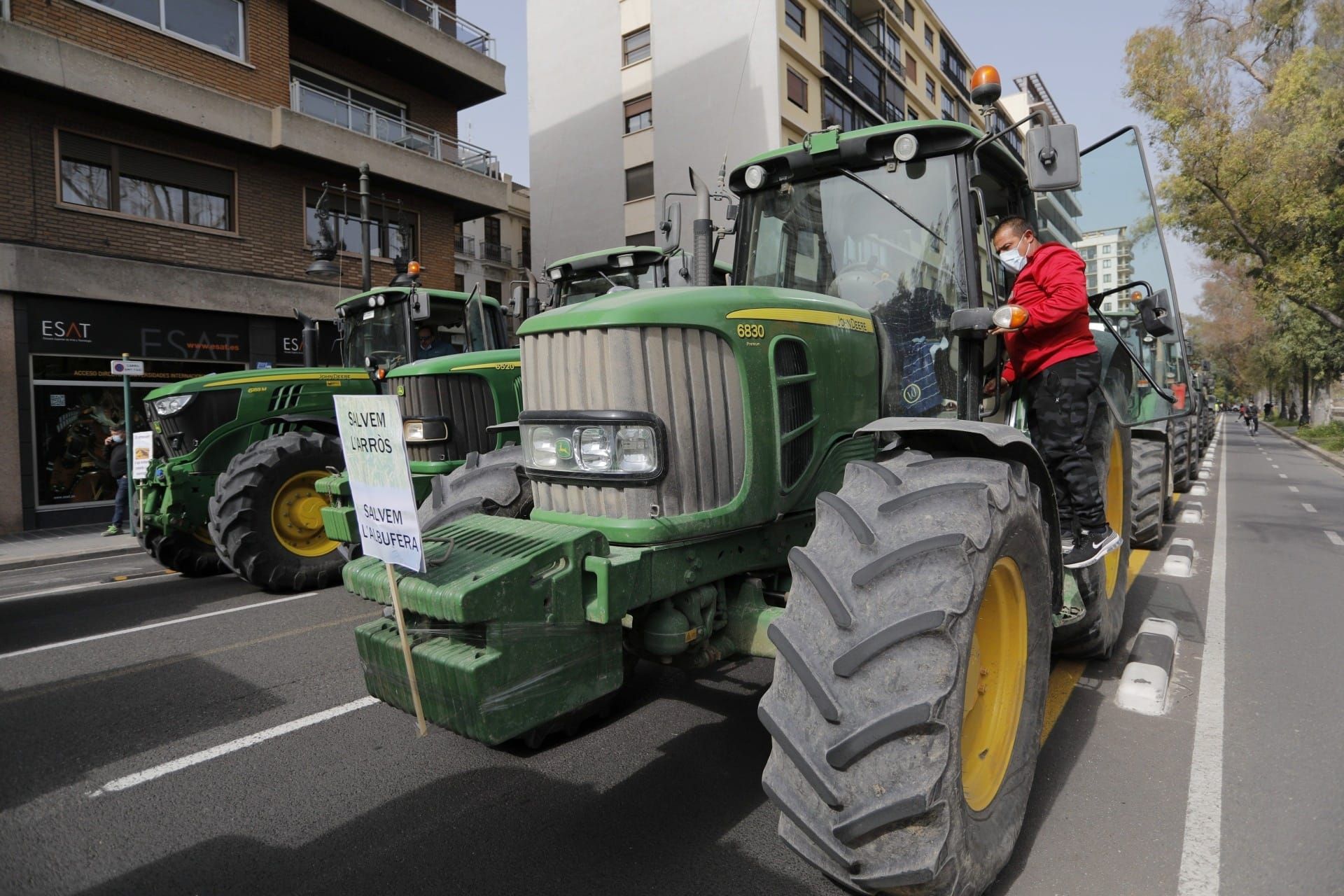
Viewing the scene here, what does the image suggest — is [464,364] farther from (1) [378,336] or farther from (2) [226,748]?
(2) [226,748]

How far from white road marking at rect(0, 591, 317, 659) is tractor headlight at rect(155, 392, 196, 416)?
214 centimetres

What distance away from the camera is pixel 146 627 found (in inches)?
246

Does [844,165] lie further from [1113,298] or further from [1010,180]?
[1113,298]

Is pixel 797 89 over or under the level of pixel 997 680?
over

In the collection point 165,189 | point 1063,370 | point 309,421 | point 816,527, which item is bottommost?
point 816,527

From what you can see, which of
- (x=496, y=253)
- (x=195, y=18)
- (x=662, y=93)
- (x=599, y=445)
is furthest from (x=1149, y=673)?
(x=496, y=253)

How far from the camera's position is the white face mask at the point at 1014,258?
3826mm

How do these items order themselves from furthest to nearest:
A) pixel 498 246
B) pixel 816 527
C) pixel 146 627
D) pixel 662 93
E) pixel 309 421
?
1. pixel 498 246
2. pixel 662 93
3. pixel 309 421
4. pixel 146 627
5. pixel 816 527

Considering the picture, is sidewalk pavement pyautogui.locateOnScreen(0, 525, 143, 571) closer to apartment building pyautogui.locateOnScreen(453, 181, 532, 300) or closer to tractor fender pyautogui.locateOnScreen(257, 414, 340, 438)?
tractor fender pyautogui.locateOnScreen(257, 414, 340, 438)

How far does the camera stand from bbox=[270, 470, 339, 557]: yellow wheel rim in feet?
23.9

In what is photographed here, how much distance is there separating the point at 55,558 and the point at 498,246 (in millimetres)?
29727

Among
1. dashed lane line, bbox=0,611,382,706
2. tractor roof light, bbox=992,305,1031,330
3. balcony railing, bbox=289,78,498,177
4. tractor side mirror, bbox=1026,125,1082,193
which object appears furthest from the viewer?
balcony railing, bbox=289,78,498,177

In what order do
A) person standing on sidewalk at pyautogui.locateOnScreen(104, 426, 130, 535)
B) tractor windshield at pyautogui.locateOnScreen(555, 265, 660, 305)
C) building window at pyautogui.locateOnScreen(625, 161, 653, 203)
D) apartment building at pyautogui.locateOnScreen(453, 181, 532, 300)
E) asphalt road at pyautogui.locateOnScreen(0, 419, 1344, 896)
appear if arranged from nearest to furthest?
1. asphalt road at pyautogui.locateOnScreen(0, 419, 1344, 896)
2. tractor windshield at pyautogui.locateOnScreen(555, 265, 660, 305)
3. person standing on sidewalk at pyautogui.locateOnScreen(104, 426, 130, 535)
4. building window at pyautogui.locateOnScreen(625, 161, 653, 203)
5. apartment building at pyautogui.locateOnScreen(453, 181, 532, 300)

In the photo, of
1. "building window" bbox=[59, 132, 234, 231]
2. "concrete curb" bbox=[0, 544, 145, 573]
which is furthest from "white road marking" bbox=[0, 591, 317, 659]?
"building window" bbox=[59, 132, 234, 231]
